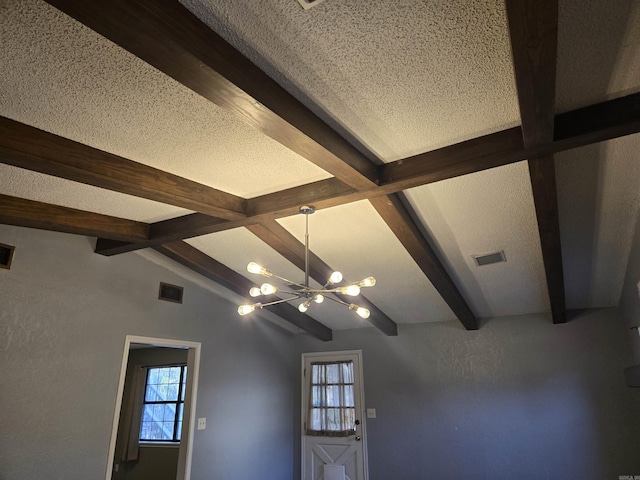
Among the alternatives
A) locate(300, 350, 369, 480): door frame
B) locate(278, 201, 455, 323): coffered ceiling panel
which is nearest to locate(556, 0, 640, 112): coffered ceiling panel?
locate(278, 201, 455, 323): coffered ceiling panel

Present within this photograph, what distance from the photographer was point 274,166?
2.76 m

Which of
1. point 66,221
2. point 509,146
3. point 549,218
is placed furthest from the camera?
point 66,221

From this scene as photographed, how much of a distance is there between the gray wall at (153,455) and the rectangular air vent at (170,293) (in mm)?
1946

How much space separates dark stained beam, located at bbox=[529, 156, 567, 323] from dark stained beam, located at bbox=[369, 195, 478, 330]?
0.89 metres

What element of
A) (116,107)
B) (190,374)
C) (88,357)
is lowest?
(190,374)

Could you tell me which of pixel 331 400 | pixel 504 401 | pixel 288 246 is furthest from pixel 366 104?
pixel 331 400

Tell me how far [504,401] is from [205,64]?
4981 millimetres

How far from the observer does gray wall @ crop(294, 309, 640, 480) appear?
14.4 feet

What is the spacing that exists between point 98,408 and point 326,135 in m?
3.42

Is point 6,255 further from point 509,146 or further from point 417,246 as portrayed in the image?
point 509,146

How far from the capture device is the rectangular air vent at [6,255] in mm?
3438

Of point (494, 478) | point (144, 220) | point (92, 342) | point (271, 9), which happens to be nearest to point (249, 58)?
point (271, 9)

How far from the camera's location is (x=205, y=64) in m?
1.56

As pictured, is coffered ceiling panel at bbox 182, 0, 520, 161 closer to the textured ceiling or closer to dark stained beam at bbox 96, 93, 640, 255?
the textured ceiling
